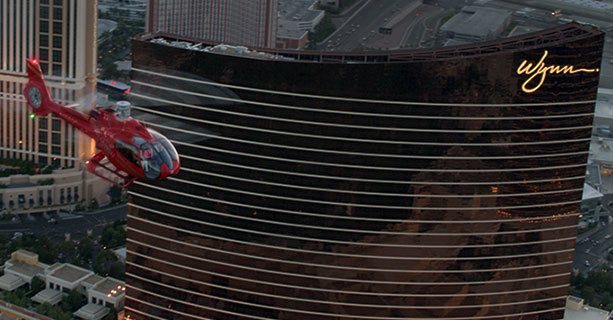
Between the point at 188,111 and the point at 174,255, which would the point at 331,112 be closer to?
the point at 188,111

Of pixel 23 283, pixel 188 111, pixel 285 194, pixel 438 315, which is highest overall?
pixel 188 111

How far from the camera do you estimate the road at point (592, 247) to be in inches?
5251

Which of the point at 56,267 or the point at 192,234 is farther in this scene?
the point at 56,267

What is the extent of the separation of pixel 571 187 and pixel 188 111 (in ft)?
97.7

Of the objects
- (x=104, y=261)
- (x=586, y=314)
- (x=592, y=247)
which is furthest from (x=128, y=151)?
(x=592, y=247)

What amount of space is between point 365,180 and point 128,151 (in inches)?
1074

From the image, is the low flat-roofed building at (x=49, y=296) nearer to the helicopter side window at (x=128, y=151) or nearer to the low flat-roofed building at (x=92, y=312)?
the low flat-roofed building at (x=92, y=312)

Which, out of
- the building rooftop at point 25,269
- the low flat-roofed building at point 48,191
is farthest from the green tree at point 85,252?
the low flat-roofed building at point 48,191

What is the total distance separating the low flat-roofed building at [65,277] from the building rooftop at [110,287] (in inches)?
95.7

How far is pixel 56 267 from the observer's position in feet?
379

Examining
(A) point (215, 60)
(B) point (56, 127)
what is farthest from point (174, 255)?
(B) point (56, 127)

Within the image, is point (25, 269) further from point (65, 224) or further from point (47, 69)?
point (47, 69)

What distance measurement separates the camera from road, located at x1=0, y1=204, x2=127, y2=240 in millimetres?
130750

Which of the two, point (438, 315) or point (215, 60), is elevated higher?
point (215, 60)
